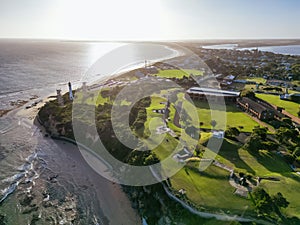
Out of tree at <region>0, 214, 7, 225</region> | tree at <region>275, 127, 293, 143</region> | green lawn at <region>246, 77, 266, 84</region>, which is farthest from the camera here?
green lawn at <region>246, 77, 266, 84</region>

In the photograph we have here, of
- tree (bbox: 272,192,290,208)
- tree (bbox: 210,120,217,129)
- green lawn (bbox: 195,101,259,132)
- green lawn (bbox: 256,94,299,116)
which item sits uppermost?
tree (bbox: 272,192,290,208)

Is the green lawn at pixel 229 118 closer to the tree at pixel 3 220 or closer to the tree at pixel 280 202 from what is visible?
the tree at pixel 280 202

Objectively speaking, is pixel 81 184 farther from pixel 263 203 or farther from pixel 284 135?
pixel 284 135

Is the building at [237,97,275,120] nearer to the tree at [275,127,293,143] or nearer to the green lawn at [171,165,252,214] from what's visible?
the tree at [275,127,293,143]

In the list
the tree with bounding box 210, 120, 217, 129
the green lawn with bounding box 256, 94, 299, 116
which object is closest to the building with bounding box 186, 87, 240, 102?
the green lawn with bounding box 256, 94, 299, 116

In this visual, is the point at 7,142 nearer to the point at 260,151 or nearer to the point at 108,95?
the point at 108,95

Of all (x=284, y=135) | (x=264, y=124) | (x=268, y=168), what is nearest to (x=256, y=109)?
(x=264, y=124)

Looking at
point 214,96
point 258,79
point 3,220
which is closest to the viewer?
point 3,220

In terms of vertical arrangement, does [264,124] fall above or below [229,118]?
above

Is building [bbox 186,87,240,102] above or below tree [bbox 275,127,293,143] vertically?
below
